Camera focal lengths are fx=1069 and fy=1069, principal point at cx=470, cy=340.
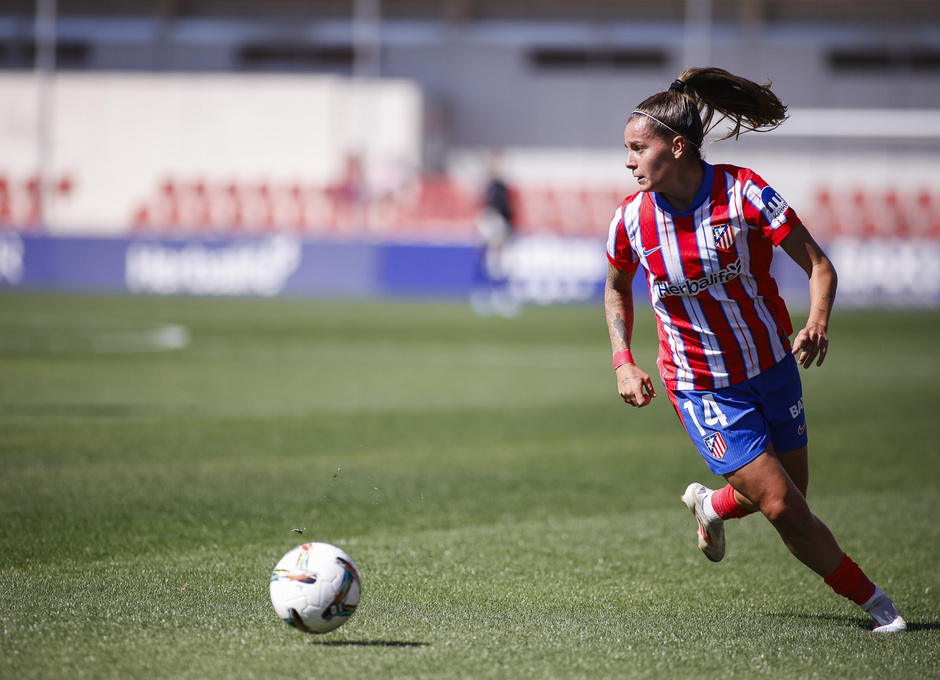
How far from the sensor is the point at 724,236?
388 cm

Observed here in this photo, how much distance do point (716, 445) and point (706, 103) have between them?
130cm

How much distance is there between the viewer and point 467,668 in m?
3.44

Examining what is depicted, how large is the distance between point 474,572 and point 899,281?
18.7m

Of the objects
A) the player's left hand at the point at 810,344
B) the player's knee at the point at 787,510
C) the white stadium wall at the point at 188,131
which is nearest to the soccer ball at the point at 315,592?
the player's knee at the point at 787,510

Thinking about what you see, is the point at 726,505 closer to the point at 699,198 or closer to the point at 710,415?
the point at 710,415

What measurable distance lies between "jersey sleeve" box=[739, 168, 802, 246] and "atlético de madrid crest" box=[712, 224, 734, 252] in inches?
2.8

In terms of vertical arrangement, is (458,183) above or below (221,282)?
above

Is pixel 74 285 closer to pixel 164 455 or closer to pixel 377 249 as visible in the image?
pixel 377 249

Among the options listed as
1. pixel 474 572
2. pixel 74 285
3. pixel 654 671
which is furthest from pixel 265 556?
pixel 74 285

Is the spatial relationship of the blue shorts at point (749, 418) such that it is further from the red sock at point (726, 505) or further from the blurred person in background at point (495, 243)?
the blurred person in background at point (495, 243)

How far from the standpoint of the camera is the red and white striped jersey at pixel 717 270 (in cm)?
388

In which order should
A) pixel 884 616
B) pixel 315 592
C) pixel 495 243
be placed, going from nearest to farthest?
pixel 315 592 < pixel 884 616 < pixel 495 243

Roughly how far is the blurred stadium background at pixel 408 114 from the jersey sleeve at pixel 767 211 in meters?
19.9

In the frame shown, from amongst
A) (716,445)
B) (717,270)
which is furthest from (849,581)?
(717,270)
